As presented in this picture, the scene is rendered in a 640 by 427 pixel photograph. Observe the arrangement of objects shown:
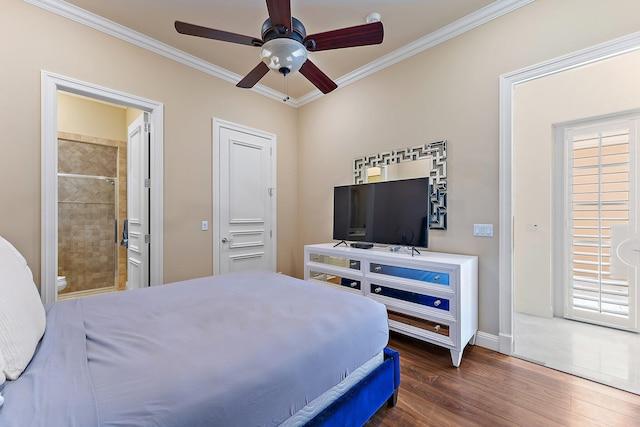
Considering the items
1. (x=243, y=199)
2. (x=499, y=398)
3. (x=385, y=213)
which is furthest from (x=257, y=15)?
(x=499, y=398)

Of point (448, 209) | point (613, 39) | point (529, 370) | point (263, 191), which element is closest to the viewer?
point (613, 39)

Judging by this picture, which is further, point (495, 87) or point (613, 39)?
point (495, 87)

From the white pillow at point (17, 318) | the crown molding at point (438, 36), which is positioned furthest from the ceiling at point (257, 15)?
the white pillow at point (17, 318)

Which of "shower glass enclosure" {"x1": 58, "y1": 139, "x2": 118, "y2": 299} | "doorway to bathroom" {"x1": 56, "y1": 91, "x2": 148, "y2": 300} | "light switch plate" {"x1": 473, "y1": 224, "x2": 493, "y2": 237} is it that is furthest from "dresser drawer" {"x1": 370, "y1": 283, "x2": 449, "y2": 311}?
"shower glass enclosure" {"x1": 58, "y1": 139, "x2": 118, "y2": 299}

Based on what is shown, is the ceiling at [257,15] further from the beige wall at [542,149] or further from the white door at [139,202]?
the beige wall at [542,149]

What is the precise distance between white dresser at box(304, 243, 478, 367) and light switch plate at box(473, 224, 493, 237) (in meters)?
0.23

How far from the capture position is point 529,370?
82.4 inches

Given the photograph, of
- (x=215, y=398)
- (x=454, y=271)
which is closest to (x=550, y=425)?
(x=454, y=271)

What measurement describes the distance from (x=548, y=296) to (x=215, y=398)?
12.4ft

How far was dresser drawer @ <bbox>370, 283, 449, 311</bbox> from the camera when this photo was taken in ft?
7.35

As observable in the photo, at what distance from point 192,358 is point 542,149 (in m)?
4.01

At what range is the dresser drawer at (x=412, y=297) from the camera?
7.35ft

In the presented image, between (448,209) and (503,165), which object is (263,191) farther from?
(503,165)

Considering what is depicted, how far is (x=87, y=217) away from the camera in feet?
14.4
